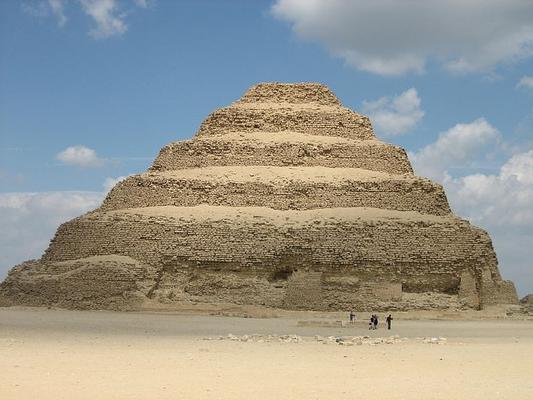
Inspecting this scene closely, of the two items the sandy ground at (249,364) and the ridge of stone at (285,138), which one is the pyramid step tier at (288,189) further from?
the sandy ground at (249,364)

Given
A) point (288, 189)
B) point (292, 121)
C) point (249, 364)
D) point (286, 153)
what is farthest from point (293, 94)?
point (249, 364)

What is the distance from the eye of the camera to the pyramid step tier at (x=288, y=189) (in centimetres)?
3828

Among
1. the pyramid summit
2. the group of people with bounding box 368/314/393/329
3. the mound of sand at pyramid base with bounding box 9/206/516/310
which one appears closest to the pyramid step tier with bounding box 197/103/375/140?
the pyramid summit

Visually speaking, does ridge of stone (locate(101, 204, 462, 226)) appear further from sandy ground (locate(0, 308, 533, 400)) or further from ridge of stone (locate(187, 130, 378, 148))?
sandy ground (locate(0, 308, 533, 400))

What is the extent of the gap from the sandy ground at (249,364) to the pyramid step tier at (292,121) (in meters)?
17.2

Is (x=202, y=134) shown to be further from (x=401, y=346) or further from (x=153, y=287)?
(x=401, y=346)

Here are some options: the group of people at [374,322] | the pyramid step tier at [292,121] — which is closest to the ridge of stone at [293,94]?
the pyramid step tier at [292,121]

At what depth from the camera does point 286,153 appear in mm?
41219

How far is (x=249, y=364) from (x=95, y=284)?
65.5 ft

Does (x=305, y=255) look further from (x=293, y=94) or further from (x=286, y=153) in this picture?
(x=293, y=94)

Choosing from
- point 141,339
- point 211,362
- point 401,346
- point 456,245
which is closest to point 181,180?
point 456,245

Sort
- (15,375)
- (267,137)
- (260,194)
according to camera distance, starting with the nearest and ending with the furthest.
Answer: (15,375) < (260,194) < (267,137)

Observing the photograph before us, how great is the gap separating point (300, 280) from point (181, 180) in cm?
876

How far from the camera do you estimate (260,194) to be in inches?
1523
